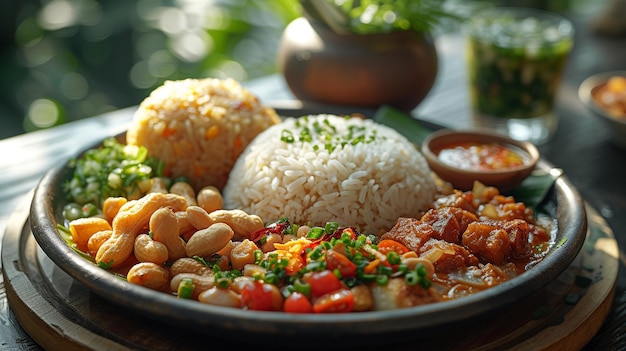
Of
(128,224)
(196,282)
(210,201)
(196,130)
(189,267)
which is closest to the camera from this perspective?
(196,282)

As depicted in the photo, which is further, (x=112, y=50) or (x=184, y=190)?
(x=112, y=50)

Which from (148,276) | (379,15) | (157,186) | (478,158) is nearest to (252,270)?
(148,276)

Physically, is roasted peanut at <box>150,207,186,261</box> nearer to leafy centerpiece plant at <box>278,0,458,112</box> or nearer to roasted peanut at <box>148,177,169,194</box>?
roasted peanut at <box>148,177,169,194</box>

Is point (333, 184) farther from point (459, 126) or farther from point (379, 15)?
point (459, 126)

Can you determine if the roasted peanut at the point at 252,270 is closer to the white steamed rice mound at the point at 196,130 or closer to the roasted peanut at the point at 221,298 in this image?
the roasted peanut at the point at 221,298

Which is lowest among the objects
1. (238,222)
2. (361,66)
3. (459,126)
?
(459,126)

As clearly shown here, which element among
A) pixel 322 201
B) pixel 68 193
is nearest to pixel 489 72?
pixel 322 201

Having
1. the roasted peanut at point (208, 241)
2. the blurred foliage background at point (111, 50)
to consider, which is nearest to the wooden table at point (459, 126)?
the roasted peanut at point (208, 241)

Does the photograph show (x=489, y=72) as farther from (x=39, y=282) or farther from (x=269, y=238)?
(x=39, y=282)
